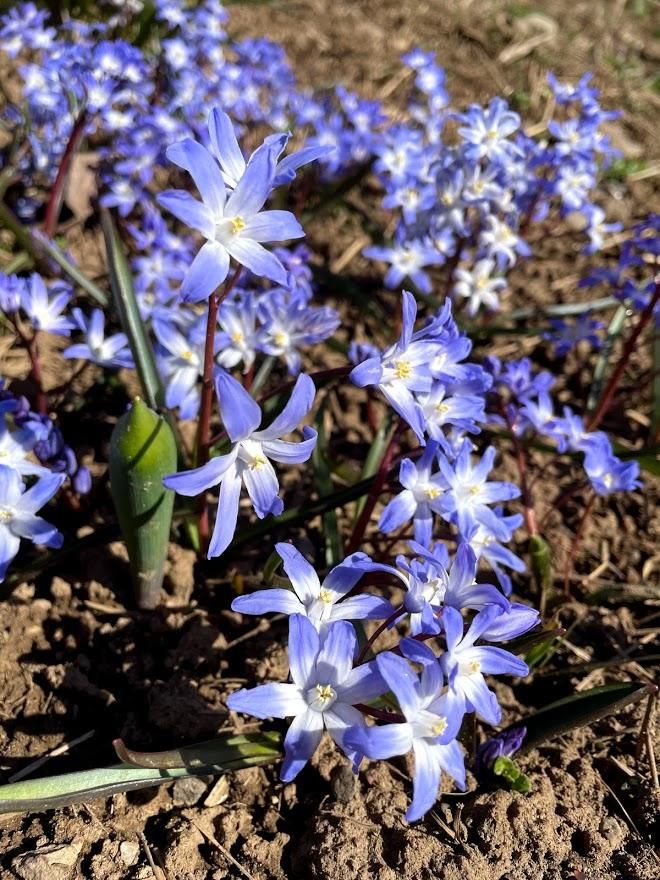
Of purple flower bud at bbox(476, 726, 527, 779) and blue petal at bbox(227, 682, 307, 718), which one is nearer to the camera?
blue petal at bbox(227, 682, 307, 718)

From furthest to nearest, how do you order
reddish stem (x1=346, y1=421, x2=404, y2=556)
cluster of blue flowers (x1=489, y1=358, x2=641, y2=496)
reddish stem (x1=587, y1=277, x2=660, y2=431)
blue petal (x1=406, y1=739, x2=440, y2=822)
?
reddish stem (x1=587, y1=277, x2=660, y2=431), cluster of blue flowers (x1=489, y1=358, x2=641, y2=496), reddish stem (x1=346, y1=421, x2=404, y2=556), blue petal (x1=406, y1=739, x2=440, y2=822)

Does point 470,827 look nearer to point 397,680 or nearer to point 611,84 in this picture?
point 397,680

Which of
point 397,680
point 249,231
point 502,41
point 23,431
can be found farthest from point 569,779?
point 502,41

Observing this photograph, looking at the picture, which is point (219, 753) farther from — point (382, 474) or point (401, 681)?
point (382, 474)

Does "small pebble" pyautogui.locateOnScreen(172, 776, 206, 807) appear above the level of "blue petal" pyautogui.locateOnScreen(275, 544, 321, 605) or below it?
below

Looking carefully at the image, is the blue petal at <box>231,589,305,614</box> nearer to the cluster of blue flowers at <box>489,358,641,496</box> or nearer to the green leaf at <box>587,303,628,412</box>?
the cluster of blue flowers at <box>489,358,641,496</box>

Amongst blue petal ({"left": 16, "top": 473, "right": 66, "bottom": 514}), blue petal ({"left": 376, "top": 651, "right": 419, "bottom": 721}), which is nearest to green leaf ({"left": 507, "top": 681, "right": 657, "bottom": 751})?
blue petal ({"left": 376, "top": 651, "right": 419, "bottom": 721})

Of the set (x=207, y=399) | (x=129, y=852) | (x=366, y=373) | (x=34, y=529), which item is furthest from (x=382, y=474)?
(x=129, y=852)

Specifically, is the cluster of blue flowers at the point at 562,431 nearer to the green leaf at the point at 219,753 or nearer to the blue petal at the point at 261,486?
the blue petal at the point at 261,486
